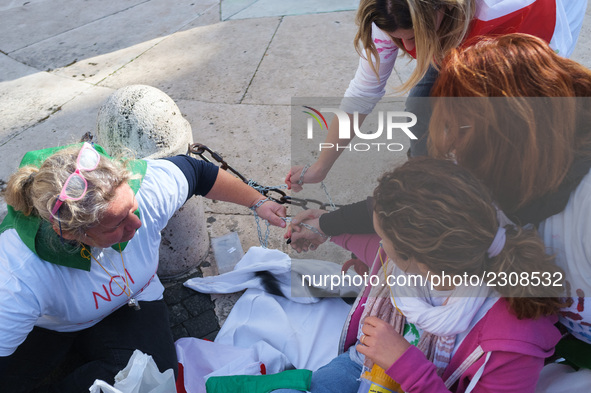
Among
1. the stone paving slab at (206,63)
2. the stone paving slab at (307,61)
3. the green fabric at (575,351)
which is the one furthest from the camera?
the stone paving slab at (206,63)

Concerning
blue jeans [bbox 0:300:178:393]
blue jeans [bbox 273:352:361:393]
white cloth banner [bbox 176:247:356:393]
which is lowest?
white cloth banner [bbox 176:247:356:393]

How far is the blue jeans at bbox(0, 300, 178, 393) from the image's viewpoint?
2.22 meters

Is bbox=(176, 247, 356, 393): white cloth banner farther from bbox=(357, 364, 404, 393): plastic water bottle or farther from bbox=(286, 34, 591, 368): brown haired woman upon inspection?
bbox=(286, 34, 591, 368): brown haired woman

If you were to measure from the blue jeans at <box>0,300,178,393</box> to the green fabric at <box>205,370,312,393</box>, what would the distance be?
0.95 feet

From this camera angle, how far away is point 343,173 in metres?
3.65

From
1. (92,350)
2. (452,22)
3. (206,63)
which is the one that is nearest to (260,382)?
(92,350)

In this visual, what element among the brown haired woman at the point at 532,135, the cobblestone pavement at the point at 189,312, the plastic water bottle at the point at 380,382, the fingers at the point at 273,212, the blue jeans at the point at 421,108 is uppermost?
the brown haired woman at the point at 532,135

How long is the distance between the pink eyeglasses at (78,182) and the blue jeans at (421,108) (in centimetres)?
147

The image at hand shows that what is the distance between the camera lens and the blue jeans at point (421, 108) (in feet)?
7.77

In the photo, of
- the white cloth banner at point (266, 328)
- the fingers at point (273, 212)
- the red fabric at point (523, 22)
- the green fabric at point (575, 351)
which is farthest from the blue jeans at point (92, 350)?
the red fabric at point (523, 22)

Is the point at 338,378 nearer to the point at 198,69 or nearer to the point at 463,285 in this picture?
the point at 463,285

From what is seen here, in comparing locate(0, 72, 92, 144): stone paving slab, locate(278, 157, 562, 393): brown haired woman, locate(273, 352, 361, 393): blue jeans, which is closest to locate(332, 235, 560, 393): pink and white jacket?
locate(278, 157, 562, 393): brown haired woman

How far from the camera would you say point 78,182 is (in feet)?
6.06

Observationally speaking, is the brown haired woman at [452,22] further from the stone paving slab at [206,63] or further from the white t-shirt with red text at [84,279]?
the stone paving slab at [206,63]
